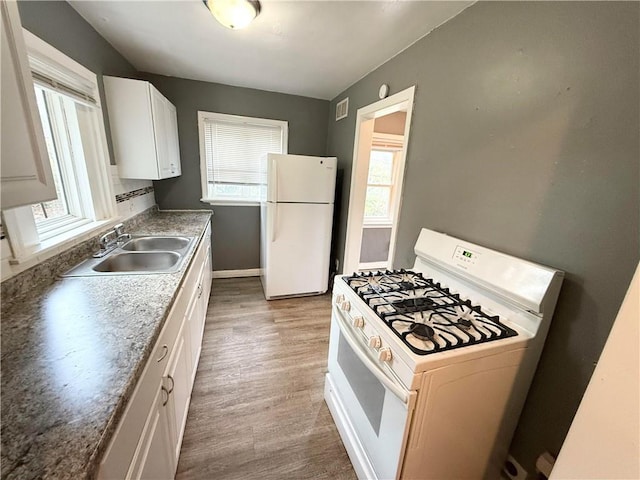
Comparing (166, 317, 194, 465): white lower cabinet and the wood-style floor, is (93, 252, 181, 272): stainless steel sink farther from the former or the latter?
Answer: the wood-style floor

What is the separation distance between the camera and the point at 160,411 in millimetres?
996

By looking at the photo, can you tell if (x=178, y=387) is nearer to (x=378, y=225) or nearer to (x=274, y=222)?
(x=274, y=222)

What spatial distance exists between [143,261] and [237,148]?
1.97 metres

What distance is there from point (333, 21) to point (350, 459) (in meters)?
2.57

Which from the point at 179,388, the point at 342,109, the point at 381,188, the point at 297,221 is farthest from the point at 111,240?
the point at 381,188

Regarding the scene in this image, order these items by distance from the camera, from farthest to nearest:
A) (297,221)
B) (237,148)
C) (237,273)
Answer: (237,273)
(237,148)
(297,221)

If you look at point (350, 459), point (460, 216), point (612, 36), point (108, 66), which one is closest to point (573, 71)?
point (612, 36)

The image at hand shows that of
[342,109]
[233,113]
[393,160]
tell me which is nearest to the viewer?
[342,109]

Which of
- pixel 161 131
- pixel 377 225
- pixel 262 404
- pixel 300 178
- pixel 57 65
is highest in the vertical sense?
pixel 57 65

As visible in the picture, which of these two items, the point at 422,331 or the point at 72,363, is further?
the point at 422,331

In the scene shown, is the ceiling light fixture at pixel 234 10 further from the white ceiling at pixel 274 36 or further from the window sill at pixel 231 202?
the window sill at pixel 231 202

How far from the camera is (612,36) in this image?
88 cm

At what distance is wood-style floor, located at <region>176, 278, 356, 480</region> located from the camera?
1352 mm

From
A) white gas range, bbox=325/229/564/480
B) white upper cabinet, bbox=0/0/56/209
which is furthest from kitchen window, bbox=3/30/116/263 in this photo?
white gas range, bbox=325/229/564/480
